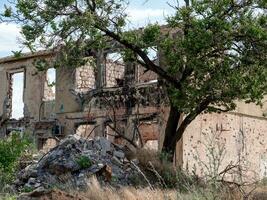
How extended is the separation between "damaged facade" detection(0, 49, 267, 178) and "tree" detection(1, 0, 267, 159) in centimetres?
447

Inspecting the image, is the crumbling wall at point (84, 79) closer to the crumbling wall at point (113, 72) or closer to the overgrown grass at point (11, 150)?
the crumbling wall at point (113, 72)

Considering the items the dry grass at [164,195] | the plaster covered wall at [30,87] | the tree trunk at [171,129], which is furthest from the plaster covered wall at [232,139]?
the dry grass at [164,195]

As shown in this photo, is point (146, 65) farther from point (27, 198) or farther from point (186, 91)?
point (27, 198)

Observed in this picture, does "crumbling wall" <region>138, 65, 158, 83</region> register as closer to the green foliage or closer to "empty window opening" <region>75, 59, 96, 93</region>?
"empty window opening" <region>75, 59, 96, 93</region>

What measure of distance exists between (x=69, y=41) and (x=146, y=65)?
7.53ft

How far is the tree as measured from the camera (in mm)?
14781

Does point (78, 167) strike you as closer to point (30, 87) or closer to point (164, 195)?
point (164, 195)

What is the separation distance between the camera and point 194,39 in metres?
14.5

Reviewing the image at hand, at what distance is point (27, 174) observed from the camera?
1548cm

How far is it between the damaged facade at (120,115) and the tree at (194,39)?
447cm

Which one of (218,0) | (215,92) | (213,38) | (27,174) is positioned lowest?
(27,174)

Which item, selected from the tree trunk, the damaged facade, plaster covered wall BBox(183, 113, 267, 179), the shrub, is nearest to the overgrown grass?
the shrub

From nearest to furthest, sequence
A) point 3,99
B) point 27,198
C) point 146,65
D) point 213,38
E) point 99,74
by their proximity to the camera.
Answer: point 27,198 → point 213,38 → point 146,65 → point 99,74 → point 3,99

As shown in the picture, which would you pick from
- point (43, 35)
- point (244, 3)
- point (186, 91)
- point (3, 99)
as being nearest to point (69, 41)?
point (43, 35)
